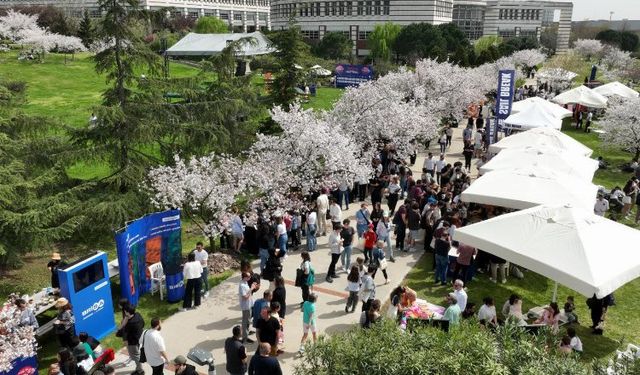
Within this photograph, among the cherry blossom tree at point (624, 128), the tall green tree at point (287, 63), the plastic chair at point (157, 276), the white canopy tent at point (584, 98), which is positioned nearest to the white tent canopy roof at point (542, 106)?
the cherry blossom tree at point (624, 128)

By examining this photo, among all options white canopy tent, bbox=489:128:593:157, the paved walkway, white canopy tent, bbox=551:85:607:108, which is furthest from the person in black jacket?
white canopy tent, bbox=551:85:607:108

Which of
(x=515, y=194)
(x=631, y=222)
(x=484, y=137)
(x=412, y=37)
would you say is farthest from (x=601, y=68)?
(x=515, y=194)

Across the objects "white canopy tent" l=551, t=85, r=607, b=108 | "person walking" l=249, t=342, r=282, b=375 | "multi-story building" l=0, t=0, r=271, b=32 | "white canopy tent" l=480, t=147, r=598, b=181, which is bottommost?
"person walking" l=249, t=342, r=282, b=375

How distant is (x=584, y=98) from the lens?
1369 inches

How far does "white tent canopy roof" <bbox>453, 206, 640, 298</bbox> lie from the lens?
9.47 meters

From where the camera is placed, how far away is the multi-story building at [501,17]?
134125 mm

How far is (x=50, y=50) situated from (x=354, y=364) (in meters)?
73.3

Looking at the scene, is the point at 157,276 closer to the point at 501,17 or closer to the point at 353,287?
the point at 353,287

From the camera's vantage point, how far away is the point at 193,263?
456 inches

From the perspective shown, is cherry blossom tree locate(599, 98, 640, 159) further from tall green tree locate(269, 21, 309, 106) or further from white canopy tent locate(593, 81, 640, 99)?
tall green tree locate(269, 21, 309, 106)

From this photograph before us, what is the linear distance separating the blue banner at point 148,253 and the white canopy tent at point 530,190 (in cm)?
825

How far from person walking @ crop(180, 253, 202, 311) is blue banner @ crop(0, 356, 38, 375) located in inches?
135

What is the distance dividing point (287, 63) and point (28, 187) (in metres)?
14.7

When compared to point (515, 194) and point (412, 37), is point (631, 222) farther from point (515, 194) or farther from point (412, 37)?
point (412, 37)
